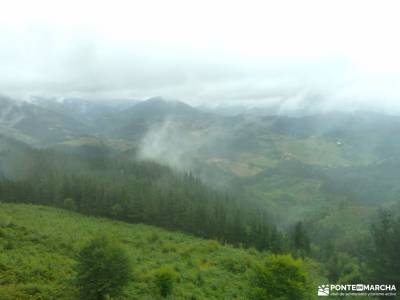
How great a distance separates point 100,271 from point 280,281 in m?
13.1

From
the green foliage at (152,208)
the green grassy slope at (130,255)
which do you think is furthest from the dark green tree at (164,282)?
the green foliage at (152,208)

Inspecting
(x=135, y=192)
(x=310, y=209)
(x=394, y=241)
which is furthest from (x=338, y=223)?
(x=394, y=241)

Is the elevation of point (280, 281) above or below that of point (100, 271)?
below

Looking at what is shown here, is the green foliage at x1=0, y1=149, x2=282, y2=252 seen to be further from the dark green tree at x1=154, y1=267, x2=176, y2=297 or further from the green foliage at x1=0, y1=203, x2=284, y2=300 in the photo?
the dark green tree at x1=154, y1=267, x2=176, y2=297

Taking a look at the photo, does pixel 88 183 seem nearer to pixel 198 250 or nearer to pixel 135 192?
pixel 135 192

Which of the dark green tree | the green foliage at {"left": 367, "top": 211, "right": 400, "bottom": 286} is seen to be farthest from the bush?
the green foliage at {"left": 367, "top": 211, "right": 400, "bottom": 286}

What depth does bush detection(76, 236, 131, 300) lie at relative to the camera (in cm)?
2252

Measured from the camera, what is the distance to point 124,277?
2353 cm

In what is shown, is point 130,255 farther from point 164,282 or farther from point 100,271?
point 100,271

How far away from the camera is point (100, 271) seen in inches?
890

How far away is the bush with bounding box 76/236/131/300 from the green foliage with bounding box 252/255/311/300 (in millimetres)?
10094

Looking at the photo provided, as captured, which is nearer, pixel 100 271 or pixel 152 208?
pixel 100 271

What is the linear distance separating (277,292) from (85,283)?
13732 mm

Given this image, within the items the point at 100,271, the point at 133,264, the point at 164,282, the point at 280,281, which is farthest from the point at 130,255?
the point at 280,281
